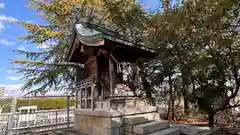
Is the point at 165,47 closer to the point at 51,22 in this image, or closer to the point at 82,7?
the point at 82,7

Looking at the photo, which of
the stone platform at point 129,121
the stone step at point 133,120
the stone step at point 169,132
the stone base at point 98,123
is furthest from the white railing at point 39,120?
the stone step at point 169,132

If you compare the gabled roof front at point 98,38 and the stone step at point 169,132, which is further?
the gabled roof front at point 98,38

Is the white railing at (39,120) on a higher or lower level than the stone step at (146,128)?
lower

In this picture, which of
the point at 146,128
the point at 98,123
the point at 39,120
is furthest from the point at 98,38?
the point at 39,120

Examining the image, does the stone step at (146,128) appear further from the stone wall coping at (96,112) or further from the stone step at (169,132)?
the stone wall coping at (96,112)

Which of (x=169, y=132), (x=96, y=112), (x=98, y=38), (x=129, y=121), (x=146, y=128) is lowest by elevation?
(x=169, y=132)

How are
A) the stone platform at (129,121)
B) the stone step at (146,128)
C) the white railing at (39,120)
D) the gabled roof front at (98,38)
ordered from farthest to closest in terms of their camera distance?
the white railing at (39,120) < the gabled roof front at (98,38) < the stone platform at (129,121) < the stone step at (146,128)

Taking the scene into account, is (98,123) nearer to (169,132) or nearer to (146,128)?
(146,128)

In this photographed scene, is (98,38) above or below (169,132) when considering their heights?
above

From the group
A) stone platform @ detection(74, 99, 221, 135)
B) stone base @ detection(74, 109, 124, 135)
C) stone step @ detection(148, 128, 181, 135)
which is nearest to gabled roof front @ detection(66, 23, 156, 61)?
stone platform @ detection(74, 99, 221, 135)

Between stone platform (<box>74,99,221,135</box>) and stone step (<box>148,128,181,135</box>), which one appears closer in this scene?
stone step (<box>148,128,181,135</box>)

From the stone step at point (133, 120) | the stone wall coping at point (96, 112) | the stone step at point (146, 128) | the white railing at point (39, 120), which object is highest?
the stone wall coping at point (96, 112)

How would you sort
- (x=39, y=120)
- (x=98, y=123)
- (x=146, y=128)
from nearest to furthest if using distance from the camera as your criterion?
1. (x=146, y=128)
2. (x=98, y=123)
3. (x=39, y=120)

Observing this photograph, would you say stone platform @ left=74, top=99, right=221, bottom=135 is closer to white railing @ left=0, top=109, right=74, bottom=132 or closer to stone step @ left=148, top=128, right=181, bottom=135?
stone step @ left=148, top=128, right=181, bottom=135
